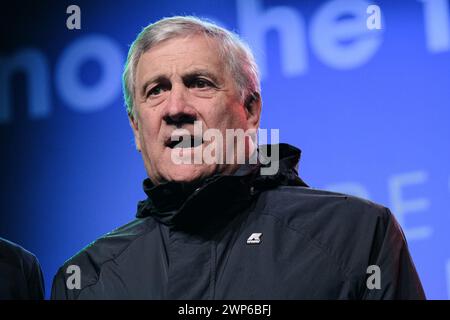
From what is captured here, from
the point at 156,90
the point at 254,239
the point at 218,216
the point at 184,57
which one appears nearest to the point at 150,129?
the point at 156,90

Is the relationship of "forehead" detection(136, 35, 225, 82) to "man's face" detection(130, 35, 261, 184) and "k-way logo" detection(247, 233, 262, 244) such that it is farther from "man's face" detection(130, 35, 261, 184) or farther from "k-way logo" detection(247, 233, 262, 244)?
"k-way logo" detection(247, 233, 262, 244)

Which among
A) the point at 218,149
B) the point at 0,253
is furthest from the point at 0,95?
the point at 218,149

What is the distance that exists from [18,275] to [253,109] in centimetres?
91

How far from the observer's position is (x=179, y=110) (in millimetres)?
2391

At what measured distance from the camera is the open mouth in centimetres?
239

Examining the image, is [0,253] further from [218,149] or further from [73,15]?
[73,15]

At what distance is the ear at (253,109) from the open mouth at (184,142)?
252 millimetres

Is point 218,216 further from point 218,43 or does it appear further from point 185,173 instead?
point 218,43

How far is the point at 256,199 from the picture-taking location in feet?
7.82

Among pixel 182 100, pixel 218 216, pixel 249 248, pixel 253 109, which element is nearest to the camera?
pixel 249 248

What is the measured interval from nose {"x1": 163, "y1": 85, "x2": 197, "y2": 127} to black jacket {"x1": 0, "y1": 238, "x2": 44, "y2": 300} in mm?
659

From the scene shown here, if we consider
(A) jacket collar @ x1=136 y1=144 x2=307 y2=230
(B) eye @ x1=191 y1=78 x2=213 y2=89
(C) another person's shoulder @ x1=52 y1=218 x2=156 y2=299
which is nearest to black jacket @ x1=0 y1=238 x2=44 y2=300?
(C) another person's shoulder @ x1=52 y1=218 x2=156 y2=299
